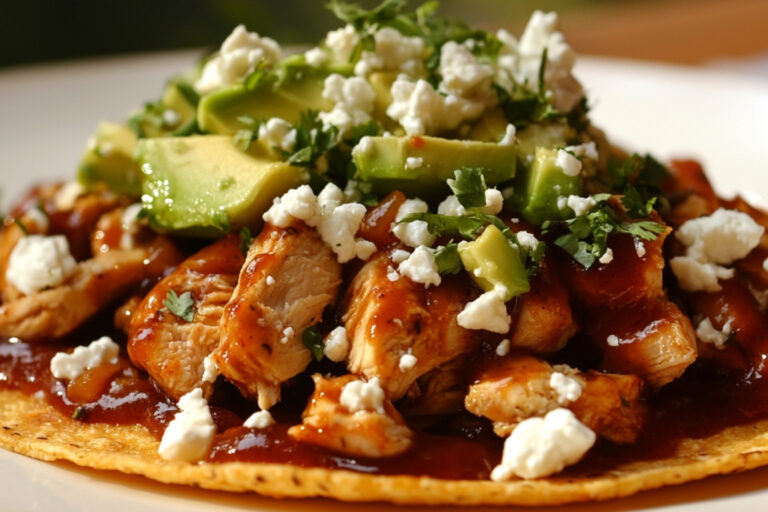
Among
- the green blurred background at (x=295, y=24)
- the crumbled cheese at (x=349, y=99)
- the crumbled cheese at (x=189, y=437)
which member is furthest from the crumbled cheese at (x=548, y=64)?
the green blurred background at (x=295, y=24)

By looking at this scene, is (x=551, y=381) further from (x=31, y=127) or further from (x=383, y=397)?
(x=31, y=127)

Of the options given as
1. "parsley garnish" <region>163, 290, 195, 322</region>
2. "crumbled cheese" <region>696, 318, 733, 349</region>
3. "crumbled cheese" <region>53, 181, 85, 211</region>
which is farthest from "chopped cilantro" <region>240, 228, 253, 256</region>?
"crumbled cheese" <region>696, 318, 733, 349</region>

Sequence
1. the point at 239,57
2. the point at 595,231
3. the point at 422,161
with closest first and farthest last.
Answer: the point at 595,231 < the point at 422,161 < the point at 239,57

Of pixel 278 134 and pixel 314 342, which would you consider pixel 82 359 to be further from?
pixel 278 134

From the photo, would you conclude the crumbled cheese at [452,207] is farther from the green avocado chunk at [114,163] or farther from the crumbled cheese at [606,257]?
the green avocado chunk at [114,163]

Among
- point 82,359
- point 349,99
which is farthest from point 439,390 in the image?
point 82,359

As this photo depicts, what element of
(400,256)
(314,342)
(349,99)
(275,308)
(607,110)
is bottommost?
(607,110)

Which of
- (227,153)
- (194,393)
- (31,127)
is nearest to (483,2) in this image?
(31,127)
